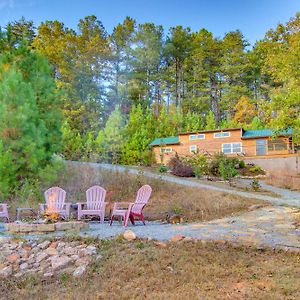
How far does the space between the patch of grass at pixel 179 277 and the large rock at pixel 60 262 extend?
0.31 meters

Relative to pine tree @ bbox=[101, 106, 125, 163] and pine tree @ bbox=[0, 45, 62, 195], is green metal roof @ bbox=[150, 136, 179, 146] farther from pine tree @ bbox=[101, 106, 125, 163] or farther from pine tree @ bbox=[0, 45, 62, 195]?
pine tree @ bbox=[0, 45, 62, 195]

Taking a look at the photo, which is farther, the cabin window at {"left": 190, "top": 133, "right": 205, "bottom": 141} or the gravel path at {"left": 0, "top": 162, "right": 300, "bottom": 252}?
the cabin window at {"left": 190, "top": 133, "right": 205, "bottom": 141}

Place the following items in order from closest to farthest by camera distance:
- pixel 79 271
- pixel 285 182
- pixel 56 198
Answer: pixel 79 271, pixel 56 198, pixel 285 182

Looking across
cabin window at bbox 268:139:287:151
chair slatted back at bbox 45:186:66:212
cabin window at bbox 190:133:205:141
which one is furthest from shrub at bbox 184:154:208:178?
chair slatted back at bbox 45:186:66:212

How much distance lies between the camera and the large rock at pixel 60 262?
4.45m

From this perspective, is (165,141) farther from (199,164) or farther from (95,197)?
(95,197)

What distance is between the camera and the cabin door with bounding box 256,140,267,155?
22.8m

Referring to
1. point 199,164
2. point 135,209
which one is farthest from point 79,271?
point 199,164

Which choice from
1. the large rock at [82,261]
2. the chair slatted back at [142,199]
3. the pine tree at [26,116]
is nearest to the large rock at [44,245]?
the large rock at [82,261]

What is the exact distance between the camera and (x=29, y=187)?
955 cm

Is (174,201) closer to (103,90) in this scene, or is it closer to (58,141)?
(58,141)

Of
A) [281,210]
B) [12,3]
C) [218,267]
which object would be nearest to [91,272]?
[218,267]

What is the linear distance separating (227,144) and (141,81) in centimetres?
1206

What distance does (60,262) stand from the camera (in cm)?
452
